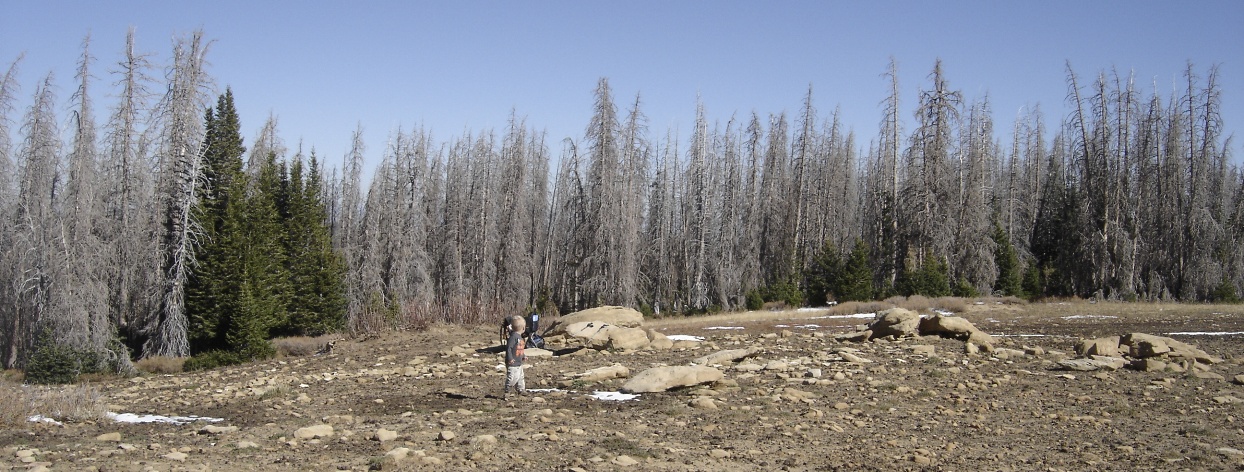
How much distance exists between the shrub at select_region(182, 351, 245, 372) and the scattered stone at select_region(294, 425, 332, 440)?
52.9 ft

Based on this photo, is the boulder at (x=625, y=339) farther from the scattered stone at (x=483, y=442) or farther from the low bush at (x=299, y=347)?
the low bush at (x=299, y=347)

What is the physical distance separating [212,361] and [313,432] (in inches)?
663

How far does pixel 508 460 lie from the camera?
7.48 meters

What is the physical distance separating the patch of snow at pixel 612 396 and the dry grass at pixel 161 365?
57.4 ft

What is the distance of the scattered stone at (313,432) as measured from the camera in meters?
8.59

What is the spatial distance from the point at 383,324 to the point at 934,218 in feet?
82.4

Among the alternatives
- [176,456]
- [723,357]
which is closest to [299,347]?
[723,357]

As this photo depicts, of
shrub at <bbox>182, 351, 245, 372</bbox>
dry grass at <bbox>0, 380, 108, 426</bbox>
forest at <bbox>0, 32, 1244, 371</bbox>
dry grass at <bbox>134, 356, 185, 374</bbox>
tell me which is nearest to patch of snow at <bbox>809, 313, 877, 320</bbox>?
forest at <bbox>0, 32, 1244, 371</bbox>

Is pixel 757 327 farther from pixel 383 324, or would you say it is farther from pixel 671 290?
pixel 671 290

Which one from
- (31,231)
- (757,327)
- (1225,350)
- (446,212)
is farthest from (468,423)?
(446,212)

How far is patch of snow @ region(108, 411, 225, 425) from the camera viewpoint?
34.0 feet

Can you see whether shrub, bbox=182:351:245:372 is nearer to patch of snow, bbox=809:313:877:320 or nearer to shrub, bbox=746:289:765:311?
patch of snow, bbox=809:313:877:320

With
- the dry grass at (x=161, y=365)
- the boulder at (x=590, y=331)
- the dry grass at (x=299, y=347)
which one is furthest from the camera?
the dry grass at (x=299, y=347)

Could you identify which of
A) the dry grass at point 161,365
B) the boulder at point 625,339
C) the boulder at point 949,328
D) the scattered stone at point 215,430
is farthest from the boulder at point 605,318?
the dry grass at point 161,365
